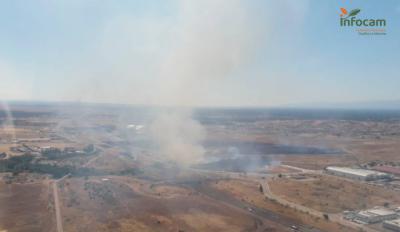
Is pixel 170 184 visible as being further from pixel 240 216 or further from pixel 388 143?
pixel 388 143

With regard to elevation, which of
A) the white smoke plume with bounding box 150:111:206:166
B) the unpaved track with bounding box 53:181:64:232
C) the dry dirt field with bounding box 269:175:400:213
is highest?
the white smoke plume with bounding box 150:111:206:166

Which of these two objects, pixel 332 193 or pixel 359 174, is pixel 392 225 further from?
pixel 359 174

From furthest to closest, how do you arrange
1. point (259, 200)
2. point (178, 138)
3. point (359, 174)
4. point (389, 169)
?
1. point (178, 138)
2. point (389, 169)
3. point (359, 174)
4. point (259, 200)

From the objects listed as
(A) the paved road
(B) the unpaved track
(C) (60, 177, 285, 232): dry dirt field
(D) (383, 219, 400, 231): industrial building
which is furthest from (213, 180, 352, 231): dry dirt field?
(B) the unpaved track

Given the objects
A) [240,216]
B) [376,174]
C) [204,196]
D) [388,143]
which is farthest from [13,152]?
[388,143]

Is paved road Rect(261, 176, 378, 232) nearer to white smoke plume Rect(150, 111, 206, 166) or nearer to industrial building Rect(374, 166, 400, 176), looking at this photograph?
white smoke plume Rect(150, 111, 206, 166)

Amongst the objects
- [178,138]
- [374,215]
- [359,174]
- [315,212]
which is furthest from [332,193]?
[178,138]
